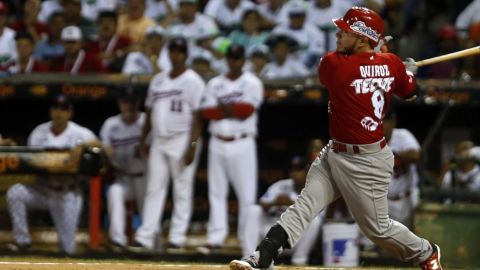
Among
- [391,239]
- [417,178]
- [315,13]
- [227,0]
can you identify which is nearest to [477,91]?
[417,178]

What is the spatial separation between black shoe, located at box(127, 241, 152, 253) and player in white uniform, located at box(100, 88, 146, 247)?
1.56 ft

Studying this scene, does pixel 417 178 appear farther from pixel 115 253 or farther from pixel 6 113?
pixel 6 113

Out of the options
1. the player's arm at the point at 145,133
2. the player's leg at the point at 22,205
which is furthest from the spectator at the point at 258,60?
the player's leg at the point at 22,205

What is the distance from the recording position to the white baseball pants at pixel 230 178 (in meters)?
10.0

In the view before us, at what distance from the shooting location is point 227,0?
478 inches

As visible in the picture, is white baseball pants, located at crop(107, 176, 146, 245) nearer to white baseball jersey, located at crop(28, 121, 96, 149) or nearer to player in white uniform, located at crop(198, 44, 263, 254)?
white baseball jersey, located at crop(28, 121, 96, 149)

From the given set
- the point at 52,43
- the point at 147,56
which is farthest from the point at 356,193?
the point at 52,43

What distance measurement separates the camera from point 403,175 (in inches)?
399

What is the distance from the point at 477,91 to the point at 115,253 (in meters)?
3.68

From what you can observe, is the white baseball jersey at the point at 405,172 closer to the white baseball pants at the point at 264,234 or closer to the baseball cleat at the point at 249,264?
the white baseball pants at the point at 264,234

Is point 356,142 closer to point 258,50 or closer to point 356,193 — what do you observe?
point 356,193

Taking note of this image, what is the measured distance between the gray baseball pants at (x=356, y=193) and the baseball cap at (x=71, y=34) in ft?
17.4

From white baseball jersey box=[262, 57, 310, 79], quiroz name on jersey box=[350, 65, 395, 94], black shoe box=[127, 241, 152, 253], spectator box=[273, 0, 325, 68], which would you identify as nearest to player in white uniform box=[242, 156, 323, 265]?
black shoe box=[127, 241, 152, 253]

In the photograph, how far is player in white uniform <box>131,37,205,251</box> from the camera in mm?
9992
